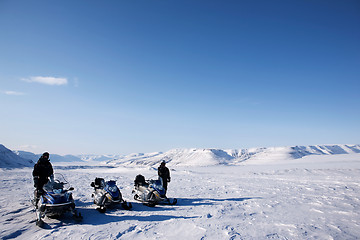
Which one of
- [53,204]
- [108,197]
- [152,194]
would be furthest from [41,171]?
[152,194]

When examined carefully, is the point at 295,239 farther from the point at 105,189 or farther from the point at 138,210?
the point at 105,189

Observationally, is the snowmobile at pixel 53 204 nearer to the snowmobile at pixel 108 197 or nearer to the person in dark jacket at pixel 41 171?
the person in dark jacket at pixel 41 171

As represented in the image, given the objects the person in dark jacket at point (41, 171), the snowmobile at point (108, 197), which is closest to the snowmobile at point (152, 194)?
the snowmobile at point (108, 197)

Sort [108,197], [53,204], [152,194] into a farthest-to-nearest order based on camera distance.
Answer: [152,194] < [108,197] < [53,204]

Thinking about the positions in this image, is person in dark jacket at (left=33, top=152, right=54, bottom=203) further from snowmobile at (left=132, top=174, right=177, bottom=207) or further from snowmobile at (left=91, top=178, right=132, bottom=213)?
snowmobile at (left=132, top=174, right=177, bottom=207)

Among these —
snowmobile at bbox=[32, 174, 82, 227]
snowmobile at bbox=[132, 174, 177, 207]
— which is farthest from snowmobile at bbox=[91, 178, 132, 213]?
snowmobile at bbox=[32, 174, 82, 227]

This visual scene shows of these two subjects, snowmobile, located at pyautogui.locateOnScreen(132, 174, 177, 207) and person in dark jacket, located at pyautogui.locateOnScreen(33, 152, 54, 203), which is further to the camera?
snowmobile, located at pyautogui.locateOnScreen(132, 174, 177, 207)

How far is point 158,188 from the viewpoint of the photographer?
1009 cm

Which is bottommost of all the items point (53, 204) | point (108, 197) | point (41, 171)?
point (108, 197)

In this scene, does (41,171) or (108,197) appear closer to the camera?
(41,171)

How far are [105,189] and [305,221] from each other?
326 inches

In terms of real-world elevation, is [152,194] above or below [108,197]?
below

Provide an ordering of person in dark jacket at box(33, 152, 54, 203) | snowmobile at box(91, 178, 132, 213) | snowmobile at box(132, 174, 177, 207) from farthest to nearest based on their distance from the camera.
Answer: snowmobile at box(132, 174, 177, 207) < snowmobile at box(91, 178, 132, 213) < person in dark jacket at box(33, 152, 54, 203)

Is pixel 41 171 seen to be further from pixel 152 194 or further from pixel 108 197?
pixel 152 194
